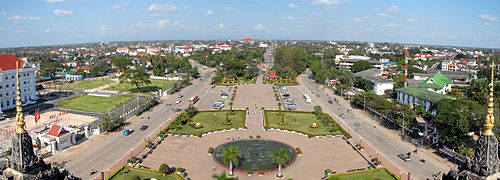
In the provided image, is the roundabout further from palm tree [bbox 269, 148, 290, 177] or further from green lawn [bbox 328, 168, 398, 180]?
green lawn [bbox 328, 168, 398, 180]

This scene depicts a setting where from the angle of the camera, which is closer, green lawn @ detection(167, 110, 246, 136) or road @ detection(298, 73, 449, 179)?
road @ detection(298, 73, 449, 179)

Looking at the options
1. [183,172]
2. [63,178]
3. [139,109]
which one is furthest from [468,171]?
[139,109]

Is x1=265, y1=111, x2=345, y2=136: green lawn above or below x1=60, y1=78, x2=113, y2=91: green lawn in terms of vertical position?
below

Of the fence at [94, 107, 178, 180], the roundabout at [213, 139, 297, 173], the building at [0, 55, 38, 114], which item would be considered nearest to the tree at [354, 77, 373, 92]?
the roundabout at [213, 139, 297, 173]

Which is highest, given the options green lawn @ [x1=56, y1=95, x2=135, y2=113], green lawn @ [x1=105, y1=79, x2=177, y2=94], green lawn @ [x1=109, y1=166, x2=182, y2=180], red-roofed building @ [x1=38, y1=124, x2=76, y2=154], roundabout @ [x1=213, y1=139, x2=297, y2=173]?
green lawn @ [x1=105, y1=79, x2=177, y2=94]

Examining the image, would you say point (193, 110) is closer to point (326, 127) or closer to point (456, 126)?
point (326, 127)

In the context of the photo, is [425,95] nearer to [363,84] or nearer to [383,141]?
[383,141]

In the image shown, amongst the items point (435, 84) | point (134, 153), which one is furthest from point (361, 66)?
point (134, 153)
